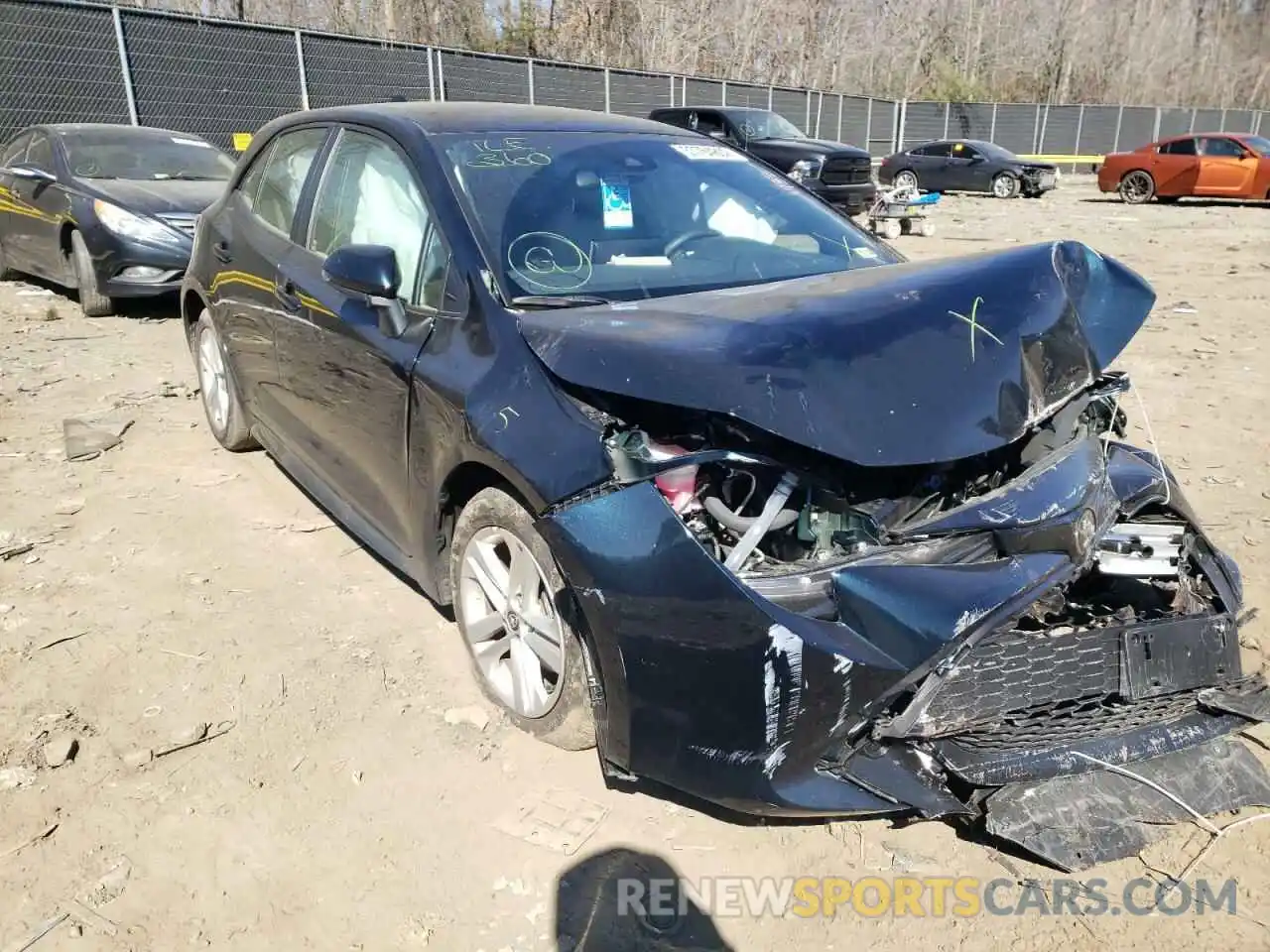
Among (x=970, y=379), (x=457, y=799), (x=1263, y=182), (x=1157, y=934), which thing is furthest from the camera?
(x=1263, y=182)

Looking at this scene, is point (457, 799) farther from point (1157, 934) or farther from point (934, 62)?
point (934, 62)

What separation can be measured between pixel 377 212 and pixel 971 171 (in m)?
22.9

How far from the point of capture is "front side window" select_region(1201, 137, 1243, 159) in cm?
1991

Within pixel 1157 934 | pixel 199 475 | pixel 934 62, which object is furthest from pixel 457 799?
pixel 934 62

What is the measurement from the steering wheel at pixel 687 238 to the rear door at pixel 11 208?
8.04 m

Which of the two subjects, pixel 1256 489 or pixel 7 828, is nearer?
pixel 7 828

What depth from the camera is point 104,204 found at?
7.50 meters

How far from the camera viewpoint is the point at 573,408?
230 centimetres

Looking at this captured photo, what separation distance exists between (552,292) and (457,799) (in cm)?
146

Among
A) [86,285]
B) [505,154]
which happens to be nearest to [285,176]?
[505,154]

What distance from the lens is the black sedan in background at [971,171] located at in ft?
73.9

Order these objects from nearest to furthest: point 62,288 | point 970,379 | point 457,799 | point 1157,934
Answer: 1. point 1157,934
2. point 970,379
3. point 457,799
4. point 62,288

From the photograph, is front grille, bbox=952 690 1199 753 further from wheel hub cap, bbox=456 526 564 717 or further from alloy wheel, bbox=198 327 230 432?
alloy wheel, bbox=198 327 230 432

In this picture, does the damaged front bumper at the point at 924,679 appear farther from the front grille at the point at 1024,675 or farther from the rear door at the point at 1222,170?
the rear door at the point at 1222,170
